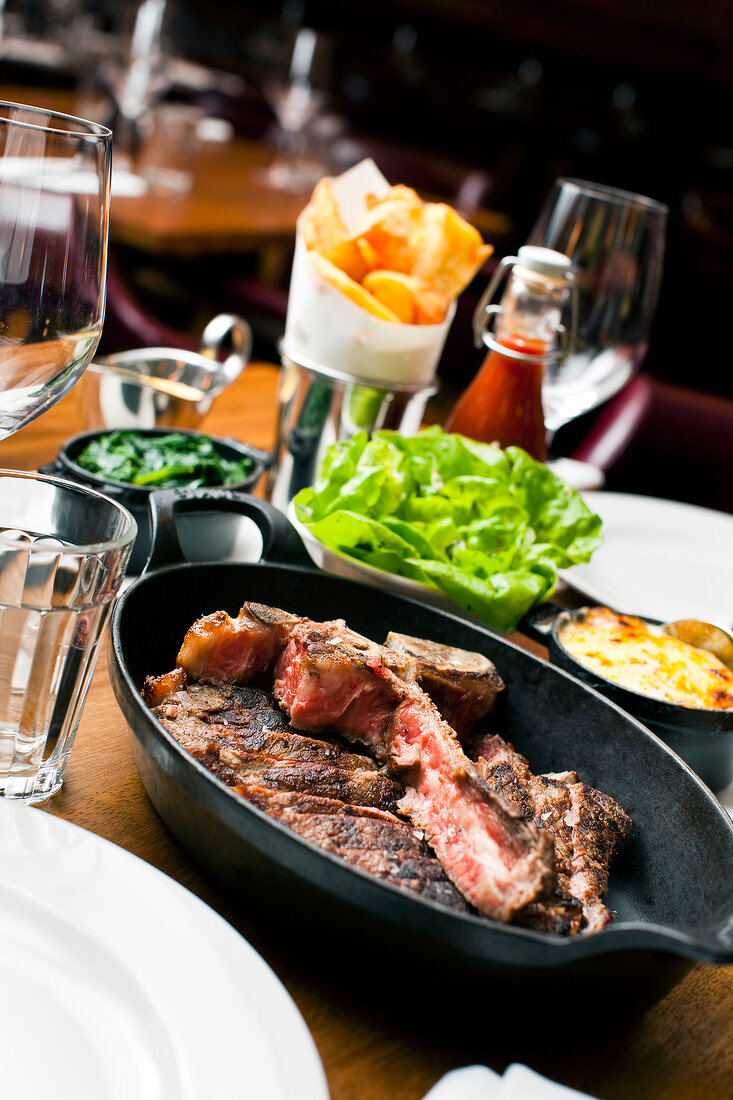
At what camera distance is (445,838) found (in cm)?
70

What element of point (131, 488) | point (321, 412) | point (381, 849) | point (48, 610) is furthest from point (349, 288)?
point (381, 849)

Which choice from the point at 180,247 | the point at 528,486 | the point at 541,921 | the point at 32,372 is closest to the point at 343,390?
the point at 528,486

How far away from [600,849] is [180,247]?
9.46 ft

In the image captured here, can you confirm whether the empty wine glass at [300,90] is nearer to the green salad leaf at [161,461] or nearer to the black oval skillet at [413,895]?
the green salad leaf at [161,461]

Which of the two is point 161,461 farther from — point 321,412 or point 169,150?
point 169,150

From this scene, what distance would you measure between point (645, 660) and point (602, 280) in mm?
703

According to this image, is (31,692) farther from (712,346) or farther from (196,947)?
(712,346)

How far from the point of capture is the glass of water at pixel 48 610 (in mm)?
708

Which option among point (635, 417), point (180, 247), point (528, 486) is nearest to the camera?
point (528, 486)

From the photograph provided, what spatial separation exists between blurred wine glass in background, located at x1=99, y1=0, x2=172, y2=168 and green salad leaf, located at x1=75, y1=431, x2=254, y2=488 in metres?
3.20

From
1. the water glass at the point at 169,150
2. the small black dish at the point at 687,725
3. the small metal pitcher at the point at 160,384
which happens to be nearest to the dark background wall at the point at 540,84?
the water glass at the point at 169,150

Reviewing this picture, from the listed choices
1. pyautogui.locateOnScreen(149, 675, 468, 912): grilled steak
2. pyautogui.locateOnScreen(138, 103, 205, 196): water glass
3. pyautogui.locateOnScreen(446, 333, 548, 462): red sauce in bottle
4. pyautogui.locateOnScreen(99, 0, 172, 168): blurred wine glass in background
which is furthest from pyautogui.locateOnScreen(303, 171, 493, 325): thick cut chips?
pyautogui.locateOnScreen(99, 0, 172, 168): blurred wine glass in background

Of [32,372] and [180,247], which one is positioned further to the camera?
[180,247]

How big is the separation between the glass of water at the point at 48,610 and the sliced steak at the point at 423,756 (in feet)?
0.54
